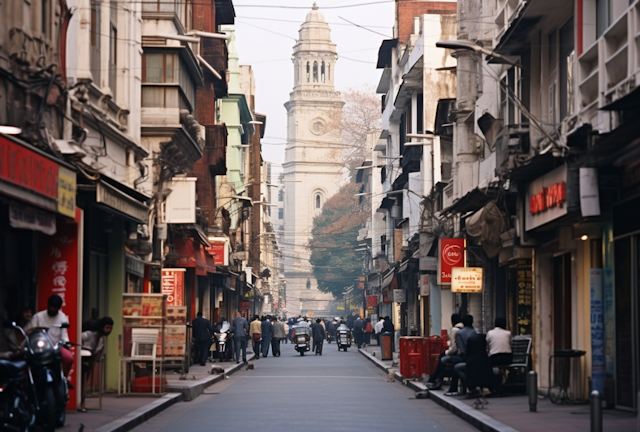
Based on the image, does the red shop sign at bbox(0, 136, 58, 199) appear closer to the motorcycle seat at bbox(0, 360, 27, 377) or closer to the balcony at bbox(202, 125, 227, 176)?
the motorcycle seat at bbox(0, 360, 27, 377)

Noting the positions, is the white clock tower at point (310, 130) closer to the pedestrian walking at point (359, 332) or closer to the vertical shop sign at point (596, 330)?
the pedestrian walking at point (359, 332)

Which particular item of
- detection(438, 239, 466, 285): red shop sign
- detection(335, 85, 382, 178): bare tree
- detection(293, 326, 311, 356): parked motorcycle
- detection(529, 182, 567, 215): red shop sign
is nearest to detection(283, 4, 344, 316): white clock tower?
detection(335, 85, 382, 178): bare tree

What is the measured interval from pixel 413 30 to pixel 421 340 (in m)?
34.6

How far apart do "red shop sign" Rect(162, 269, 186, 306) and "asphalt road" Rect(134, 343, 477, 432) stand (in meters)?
2.96

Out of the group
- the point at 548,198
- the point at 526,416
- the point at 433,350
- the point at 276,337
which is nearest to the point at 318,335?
the point at 276,337

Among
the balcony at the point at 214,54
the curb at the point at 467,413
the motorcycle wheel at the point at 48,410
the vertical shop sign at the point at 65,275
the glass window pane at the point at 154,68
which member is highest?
the balcony at the point at 214,54

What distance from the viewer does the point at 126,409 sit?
1761cm

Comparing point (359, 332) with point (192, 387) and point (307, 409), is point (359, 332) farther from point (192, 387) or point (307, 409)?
point (307, 409)

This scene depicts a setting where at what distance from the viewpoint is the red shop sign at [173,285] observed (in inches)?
1264

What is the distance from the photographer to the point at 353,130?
285 feet

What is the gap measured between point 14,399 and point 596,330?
385 inches

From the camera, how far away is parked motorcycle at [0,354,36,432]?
38.0ft

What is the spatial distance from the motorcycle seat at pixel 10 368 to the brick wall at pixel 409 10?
4917cm

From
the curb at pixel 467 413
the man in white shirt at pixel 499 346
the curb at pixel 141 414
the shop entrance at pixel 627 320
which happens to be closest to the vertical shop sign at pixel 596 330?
the shop entrance at pixel 627 320
